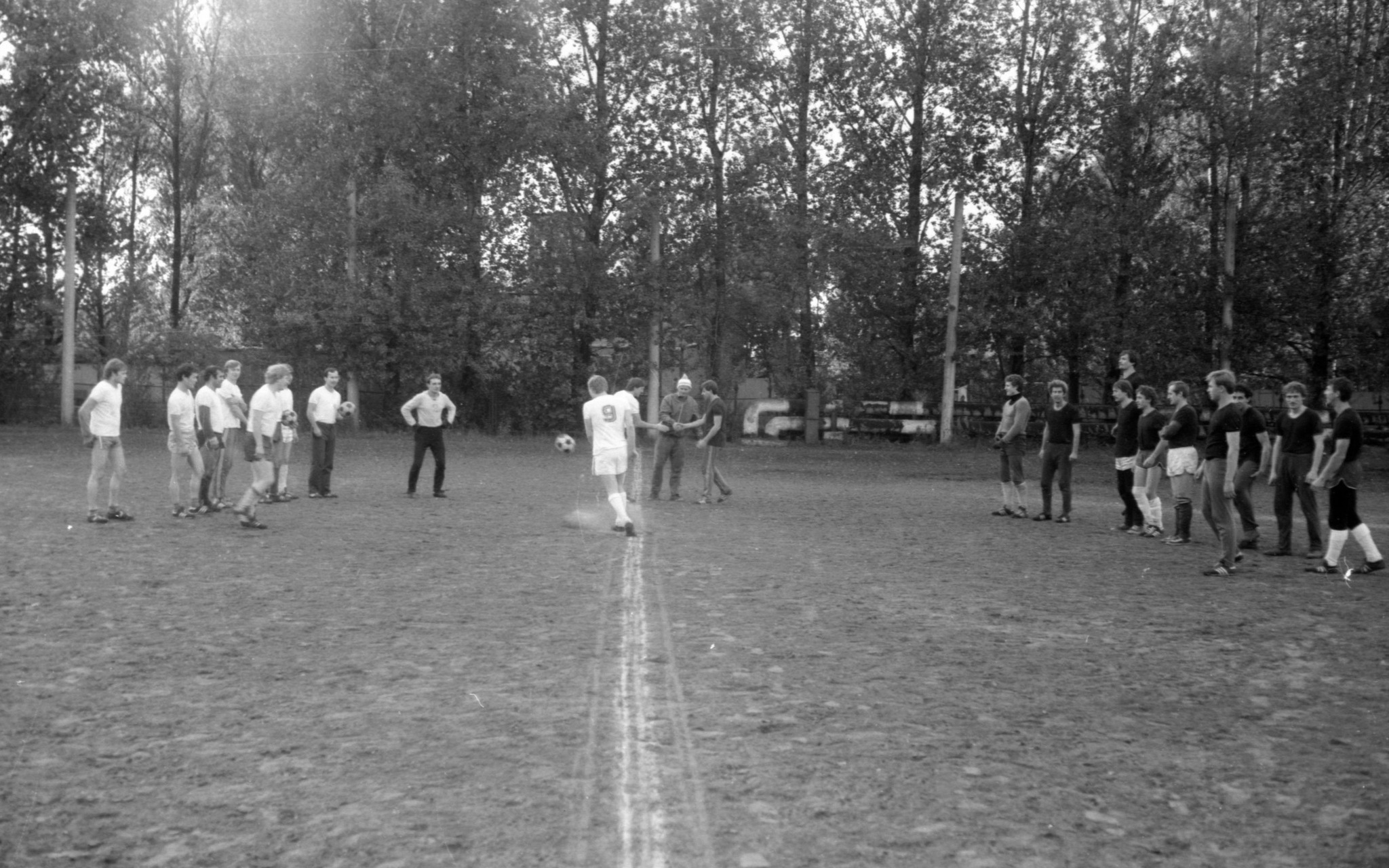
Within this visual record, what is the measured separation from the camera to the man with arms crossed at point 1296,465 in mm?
13500

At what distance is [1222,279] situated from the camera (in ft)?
127

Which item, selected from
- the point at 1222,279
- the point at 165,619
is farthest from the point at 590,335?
the point at 165,619

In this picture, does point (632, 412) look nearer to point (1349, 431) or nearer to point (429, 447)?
point (429, 447)

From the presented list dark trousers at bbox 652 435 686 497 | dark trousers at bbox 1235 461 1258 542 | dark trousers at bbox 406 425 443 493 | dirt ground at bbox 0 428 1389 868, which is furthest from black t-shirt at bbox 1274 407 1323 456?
dark trousers at bbox 406 425 443 493

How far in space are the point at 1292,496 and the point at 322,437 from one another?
41.4 ft

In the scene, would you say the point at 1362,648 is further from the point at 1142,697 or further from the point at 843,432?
the point at 843,432

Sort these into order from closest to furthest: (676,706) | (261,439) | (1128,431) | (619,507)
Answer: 1. (676,706)
2. (619,507)
3. (261,439)
4. (1128,431)

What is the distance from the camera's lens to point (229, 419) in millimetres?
16328

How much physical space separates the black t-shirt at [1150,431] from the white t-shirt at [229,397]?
35.4 ft

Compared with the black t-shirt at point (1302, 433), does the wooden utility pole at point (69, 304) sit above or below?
above

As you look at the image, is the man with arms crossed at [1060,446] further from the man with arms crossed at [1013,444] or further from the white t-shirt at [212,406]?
the white t-shirt at [212,406]

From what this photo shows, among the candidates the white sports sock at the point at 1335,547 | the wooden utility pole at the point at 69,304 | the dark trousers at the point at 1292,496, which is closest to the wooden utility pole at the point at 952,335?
the wooden utility pole at the point at 69,304

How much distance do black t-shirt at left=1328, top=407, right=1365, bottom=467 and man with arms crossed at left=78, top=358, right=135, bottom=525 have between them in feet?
40.4

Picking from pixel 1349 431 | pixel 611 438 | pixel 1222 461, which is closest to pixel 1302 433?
pixel 1349 431
